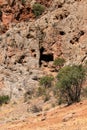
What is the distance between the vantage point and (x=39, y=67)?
4106 centimetres

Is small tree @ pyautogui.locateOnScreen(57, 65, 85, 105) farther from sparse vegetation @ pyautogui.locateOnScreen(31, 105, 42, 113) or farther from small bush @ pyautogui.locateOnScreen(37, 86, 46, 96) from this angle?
small bush @ pyautogui.locateOnScreen(37, 86, 46, 96)

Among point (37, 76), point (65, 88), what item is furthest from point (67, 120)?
point (37, 76)

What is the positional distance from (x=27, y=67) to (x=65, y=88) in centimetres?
1655

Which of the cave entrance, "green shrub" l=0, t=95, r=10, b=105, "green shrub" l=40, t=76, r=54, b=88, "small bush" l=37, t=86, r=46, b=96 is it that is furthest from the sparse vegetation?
the cave entrance

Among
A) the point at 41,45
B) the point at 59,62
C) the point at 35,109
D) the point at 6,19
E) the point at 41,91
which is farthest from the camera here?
the point at 6,19

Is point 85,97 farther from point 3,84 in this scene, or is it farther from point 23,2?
point 23,2

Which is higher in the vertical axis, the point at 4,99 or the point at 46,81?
the point at 46,81

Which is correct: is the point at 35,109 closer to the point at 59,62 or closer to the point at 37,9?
the point at 59,62

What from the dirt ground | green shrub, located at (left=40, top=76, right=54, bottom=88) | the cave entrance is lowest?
green shrub, located at (left=40, top=76, right=54, bottom=88)

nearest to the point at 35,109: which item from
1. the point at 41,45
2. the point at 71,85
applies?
the point at 71,85

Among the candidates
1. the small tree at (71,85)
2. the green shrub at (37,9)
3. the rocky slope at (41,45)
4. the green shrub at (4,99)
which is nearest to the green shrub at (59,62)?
the rocky slope at (41,45)

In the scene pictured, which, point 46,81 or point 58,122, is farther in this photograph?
point 46,81

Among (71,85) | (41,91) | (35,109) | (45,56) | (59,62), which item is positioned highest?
(71,85)

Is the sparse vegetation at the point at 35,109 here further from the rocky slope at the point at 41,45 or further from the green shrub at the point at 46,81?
the rocky slope at the point at 41,45
